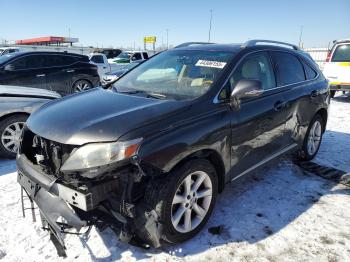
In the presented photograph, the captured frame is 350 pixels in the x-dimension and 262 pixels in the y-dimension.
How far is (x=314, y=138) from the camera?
514 centimetres

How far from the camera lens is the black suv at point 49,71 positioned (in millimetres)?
8492

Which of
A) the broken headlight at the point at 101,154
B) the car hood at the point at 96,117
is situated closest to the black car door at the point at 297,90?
the car hood at the point at 96,117

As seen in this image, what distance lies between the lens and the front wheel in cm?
486

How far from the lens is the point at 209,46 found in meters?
3.94

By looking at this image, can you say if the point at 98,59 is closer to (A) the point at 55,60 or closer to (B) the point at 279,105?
(A) the point at 55,60

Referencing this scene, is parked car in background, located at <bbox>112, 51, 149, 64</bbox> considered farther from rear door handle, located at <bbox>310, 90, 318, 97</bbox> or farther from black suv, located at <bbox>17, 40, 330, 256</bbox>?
black suv, located at <bbox>17, 40, 330, 256</bbox>

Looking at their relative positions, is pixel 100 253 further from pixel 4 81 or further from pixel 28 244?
pixel 4 81

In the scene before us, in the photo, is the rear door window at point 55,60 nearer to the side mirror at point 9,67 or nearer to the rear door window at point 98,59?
the side mirror at point 9,67

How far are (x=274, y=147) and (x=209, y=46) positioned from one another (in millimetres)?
1457

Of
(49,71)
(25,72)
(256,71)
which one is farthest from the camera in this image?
(49,71)

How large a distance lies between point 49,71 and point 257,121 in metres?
7.29

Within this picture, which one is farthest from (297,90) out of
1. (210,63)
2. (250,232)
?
(250,232)

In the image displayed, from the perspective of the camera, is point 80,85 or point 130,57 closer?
point 80,85

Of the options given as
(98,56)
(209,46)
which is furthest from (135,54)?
(209,46)
